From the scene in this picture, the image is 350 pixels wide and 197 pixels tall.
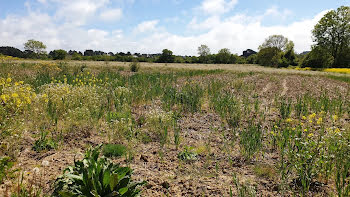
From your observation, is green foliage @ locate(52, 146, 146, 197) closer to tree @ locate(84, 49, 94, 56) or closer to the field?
the field

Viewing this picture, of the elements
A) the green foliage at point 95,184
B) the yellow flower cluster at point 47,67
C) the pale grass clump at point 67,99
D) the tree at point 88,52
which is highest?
the tree at point 88,52

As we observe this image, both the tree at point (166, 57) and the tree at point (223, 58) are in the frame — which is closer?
the tree at point (166, 57)

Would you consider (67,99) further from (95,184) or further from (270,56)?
(270,56)

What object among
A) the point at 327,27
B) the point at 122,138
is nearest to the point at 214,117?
the point at 122,138

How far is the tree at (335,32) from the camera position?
43.5m

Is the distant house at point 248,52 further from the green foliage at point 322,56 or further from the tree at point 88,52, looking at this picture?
the green foliage at point 322,56

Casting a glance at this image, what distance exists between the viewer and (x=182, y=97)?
298 inches

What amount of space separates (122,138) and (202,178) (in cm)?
225

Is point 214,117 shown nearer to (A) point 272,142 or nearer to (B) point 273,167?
(A) point 272,142

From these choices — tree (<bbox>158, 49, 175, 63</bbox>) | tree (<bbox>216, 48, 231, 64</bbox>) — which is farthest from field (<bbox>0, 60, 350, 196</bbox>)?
tree (<bbox>216, 48, 231, 64</bbox>)

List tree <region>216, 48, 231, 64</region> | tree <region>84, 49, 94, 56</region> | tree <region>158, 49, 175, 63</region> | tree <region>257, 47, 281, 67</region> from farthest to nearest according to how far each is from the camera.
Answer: tree <region>84, 49, 94, 56</region>, tree <region>216, 48, 231, 64</region>, tree <region>158, 49, 175, 63</region>, tree <region>257, 47, 281, 67</region>

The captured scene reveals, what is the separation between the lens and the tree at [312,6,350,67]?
43469 mm

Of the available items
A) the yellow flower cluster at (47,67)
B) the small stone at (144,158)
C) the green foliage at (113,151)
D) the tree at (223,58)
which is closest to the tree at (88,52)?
the tree at (223,58)

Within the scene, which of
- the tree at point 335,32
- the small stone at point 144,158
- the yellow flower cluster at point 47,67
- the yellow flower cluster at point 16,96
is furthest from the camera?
the tree at point 335,32
